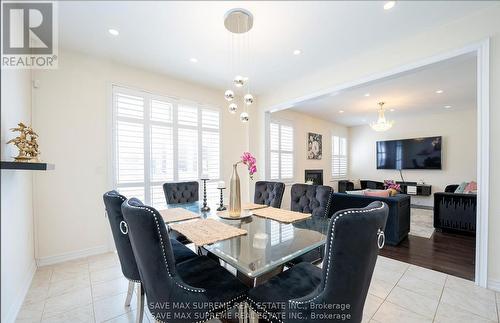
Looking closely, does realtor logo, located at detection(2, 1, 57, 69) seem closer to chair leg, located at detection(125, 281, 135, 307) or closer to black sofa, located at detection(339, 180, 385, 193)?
chair leg, located at detection(125, 281, 135, 307)

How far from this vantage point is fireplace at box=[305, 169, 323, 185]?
6492 mm

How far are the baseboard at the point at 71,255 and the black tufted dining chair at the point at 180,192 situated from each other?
4.40ft

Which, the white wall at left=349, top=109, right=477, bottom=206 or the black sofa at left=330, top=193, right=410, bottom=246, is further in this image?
the white wall at left=349, top=109, right=477, bottom=206

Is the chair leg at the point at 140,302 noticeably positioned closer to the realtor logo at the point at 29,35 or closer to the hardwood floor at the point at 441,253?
the realtor logo at the point at 29,35

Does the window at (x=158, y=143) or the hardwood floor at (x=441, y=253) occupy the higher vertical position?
the window at (x=158, y=143)

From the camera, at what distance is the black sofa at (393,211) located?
3271mm

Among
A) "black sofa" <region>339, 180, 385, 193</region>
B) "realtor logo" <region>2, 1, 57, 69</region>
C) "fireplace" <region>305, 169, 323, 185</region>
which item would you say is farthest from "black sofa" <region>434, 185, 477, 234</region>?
"realtor logo" <region>2, 1, 57, 69</region>

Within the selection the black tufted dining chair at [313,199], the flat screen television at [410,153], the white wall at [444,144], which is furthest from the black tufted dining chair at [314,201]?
the white wall at [444,144]

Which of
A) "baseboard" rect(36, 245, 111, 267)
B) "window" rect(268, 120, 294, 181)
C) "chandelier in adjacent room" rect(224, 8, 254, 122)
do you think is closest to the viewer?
"chandelier in adjacent room" rect(224, 8, 254, 122)

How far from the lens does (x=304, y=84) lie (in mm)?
3818

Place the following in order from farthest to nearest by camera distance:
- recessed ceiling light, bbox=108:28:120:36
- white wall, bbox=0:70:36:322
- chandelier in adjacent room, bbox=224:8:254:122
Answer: recessed ceiling light, bbox=108:28:120:36 < chandelier in adjacent room, bbox=224:8:254:122 < white wall, bbox=0:70:36:322

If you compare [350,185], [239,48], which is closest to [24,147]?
[239,48]

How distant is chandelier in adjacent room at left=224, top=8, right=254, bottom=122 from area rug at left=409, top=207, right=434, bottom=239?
390 centimetres

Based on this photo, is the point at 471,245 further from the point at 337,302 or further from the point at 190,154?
the point at 190,154
